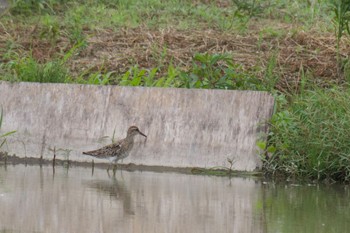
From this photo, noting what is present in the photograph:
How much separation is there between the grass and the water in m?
0.67

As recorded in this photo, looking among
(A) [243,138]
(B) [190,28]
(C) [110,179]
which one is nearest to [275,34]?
(B) [190,28]

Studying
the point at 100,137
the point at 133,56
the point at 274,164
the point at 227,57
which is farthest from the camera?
the point at 133,56

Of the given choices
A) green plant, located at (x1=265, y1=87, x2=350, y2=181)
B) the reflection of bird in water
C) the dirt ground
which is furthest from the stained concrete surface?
green plant, located at (x1=265, y1=87, x2=350, y2=181)

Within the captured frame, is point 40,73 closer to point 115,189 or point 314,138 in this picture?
point 115,189

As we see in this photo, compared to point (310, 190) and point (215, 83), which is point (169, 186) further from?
point (215, 83)

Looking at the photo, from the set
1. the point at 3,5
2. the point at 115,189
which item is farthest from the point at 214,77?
the point at 3,5

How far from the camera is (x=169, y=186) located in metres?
11.0

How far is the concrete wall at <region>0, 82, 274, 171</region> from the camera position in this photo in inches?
477

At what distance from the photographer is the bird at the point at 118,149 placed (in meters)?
12.0

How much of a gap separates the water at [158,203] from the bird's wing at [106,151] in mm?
204

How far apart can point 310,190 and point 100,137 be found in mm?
2772

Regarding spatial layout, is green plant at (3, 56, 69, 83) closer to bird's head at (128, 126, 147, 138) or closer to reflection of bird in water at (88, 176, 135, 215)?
bird's head at (128, 126, 147, 138)

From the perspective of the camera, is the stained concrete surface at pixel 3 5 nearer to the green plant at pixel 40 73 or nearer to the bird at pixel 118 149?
the green plant at pixel 40 73

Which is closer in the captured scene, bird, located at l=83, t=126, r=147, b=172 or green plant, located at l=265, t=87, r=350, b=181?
green plant, located at l=265, t=87, r=350, b=181
